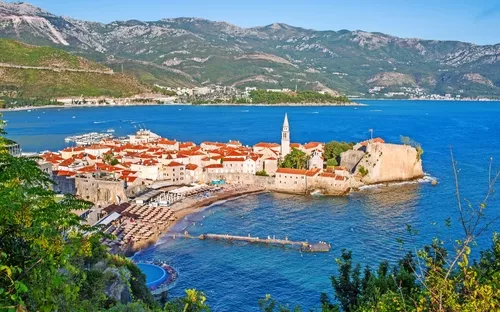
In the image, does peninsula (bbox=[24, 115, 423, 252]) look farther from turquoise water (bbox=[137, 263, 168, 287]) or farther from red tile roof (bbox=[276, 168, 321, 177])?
turquoise water (bbox=[137, 263, 168, 287])

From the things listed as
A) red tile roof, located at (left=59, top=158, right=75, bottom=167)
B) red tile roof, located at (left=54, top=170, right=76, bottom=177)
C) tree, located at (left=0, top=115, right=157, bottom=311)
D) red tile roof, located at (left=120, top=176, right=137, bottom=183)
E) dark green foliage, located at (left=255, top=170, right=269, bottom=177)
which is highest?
tree, located at (left=0, top=115, right=157, bottom=311)

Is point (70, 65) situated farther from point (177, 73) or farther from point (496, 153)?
point (496, 153)

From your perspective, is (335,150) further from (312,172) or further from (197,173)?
(197,173)

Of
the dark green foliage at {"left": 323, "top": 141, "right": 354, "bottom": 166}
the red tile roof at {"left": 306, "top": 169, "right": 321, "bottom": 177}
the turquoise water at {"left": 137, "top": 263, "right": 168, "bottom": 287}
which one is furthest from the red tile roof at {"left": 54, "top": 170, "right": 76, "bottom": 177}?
the dark green foliage at {"left": 323, "top": 141, "right": 354, "bottom": 166}

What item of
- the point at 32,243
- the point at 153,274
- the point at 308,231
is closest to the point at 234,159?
the point at 308,231

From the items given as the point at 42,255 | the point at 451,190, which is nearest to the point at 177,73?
the point at 451,190
